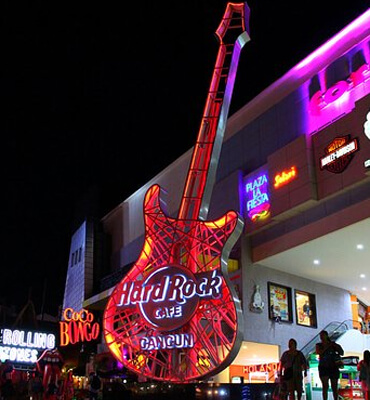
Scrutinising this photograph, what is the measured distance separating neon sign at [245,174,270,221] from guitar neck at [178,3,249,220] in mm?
6192

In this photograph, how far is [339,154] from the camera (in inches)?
904

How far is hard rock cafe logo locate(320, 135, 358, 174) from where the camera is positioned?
73.9 ft

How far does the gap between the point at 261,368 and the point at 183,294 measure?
16239mm

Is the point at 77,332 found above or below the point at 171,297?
above

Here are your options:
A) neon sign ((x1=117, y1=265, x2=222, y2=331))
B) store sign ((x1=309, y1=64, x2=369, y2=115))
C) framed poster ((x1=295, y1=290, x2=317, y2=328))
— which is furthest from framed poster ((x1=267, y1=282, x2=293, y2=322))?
neon sign ((x1=117, y1=265, x2=222, y2=331))

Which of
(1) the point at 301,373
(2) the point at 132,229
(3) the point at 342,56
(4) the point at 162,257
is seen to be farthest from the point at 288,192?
(2) the point at 132,229

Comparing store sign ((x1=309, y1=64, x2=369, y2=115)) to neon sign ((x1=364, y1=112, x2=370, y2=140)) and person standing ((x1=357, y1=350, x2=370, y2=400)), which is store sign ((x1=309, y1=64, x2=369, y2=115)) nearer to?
neon sign ((x1=364, y1=112, x2=370, y2=140))

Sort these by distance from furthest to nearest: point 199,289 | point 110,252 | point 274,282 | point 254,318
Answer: point 110,252 → point 274,282 → point 254,318 → point 199,289

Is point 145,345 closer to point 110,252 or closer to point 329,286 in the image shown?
point 329,286

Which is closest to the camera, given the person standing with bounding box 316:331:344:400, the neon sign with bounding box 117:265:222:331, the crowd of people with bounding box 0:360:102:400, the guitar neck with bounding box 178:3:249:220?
the person standing with bounding box 316:331:344:400

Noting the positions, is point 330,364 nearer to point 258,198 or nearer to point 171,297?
point 171,297

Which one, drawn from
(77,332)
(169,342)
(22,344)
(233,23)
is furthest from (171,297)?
(77,332)

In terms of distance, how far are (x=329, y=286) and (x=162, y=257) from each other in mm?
16160

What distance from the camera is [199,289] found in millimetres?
16562
